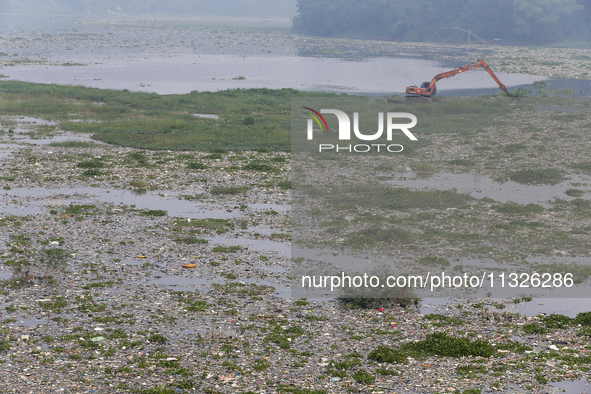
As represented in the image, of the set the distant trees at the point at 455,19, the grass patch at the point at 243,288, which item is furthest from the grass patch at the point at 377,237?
the distant trees at the point at 455,19

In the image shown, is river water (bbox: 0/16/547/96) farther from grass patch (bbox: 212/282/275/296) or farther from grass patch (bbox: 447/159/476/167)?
grass patch (bbox: 212/282/275/296)

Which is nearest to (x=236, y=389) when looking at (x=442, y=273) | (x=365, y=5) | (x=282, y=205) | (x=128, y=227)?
→ (x=442, y=273)

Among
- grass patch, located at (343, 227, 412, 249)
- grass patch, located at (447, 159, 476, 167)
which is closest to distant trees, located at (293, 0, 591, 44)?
grass patch, located at (447, 159, 476, 167)

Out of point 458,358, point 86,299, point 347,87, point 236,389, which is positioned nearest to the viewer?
point 236,389

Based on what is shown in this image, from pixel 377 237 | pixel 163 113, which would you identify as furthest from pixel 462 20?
pixel 377 237

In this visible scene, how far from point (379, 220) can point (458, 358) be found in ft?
36.2

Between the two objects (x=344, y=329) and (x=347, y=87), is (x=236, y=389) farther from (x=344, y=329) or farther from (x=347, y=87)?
(x=347, y=87)

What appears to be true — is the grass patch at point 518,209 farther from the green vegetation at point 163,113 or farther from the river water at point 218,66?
the river water at point 218,66

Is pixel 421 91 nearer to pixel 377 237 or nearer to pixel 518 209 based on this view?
pixel 518 209

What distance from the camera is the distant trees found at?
477 feet

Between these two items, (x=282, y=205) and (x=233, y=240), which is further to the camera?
(x=282, y=205)

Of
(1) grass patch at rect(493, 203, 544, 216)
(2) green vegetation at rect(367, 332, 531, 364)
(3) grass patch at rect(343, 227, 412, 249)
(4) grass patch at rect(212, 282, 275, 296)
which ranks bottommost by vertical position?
(2) green vegetation at rect(367, 332, 531, 364)

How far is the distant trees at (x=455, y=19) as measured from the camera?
145375mm

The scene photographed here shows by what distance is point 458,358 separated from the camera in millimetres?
14109
